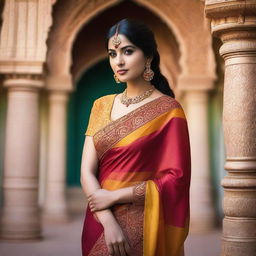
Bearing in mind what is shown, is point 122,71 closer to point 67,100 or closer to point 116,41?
point 116,41

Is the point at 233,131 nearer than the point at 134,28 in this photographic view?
No

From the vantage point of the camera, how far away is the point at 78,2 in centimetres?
976

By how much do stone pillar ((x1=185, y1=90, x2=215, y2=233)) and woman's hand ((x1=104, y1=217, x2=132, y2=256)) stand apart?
710cm

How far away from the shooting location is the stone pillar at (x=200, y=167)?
905 centimetres

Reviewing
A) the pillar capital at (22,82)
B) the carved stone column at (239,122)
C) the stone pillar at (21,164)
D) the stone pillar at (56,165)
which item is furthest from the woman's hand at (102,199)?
the stone pillar at (56,165)

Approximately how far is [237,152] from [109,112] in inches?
47.2

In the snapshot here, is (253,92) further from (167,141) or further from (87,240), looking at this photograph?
(87,240)

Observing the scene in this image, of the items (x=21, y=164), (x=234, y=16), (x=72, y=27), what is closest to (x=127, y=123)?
(x=234, y=16)

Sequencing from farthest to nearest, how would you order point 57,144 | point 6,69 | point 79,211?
1. point 79,211
2. point 57,144
3. point 6,69

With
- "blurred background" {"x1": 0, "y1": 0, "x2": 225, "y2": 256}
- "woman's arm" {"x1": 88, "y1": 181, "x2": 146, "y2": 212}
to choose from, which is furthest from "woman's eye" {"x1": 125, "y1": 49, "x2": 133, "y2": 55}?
"blurred background" {"x1": 0, "y1": 0, "x2": 225, "y2": 256}

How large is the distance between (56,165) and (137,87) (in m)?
8.15

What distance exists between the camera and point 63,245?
7.31 m

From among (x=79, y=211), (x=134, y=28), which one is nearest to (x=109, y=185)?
(x=134, y=28)

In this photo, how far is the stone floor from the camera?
664cm
